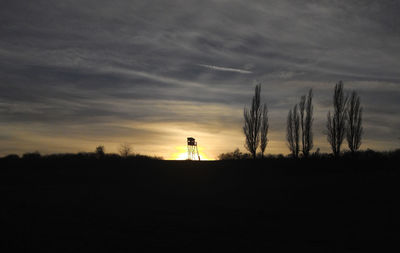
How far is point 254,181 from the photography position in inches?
969

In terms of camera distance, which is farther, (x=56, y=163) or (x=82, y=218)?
(x=56, y=163)

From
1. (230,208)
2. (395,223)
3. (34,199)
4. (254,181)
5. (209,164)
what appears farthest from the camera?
(209,164)

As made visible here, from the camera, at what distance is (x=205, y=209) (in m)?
16.2

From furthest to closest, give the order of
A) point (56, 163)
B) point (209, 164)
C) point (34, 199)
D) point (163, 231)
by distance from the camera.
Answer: point (56, 163)
point (209, 164)
point (34, 199)
point (163, 231)

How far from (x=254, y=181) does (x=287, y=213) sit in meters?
9.18

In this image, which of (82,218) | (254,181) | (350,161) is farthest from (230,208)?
(350,161)

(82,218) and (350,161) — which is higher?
(350,161)

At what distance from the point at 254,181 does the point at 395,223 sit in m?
11.9

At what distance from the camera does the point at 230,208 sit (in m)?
→ 16.4

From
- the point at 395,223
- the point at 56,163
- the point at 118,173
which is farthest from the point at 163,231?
the point at 56,163

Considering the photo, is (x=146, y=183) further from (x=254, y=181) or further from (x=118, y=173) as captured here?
(x=254, y=181)

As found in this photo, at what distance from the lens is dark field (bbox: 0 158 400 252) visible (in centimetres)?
1045

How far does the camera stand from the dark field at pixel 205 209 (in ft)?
34.3

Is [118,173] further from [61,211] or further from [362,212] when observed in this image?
[362,212]
